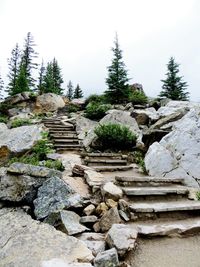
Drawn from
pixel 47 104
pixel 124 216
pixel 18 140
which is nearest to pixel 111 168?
pixel 124 216

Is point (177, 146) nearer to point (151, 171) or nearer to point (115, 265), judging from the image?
point (151, 171)

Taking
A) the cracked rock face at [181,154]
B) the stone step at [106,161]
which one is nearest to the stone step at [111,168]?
the stone step at [106,161]

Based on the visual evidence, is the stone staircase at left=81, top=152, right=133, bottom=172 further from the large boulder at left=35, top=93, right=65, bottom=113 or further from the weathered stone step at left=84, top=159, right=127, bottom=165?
the large boulder at left=35, top=93, right=65, bottom=113

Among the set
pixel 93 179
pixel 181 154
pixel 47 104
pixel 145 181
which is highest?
pixel 47 104

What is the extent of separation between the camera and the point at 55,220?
476 centimetres

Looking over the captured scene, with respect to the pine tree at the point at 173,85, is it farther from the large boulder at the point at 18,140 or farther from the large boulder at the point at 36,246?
the large boulder at the point at 36,246

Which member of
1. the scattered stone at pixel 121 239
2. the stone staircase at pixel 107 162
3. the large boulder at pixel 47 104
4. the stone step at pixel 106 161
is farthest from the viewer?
the large boulder at pixel 47 104

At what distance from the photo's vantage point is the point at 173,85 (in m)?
18.6

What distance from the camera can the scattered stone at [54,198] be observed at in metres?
5.09

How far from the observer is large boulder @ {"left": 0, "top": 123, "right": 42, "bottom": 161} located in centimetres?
1052

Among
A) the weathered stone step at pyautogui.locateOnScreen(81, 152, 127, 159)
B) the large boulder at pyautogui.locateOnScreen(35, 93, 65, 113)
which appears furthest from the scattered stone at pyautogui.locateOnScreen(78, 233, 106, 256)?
the large boulder at pyautogui.locateOnScreen(35, 93, 65, 113)

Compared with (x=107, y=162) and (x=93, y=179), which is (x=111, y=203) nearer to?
(x=93, y=179)

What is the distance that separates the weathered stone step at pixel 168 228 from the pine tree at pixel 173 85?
1403 cm

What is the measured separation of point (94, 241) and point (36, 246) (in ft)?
2.74
